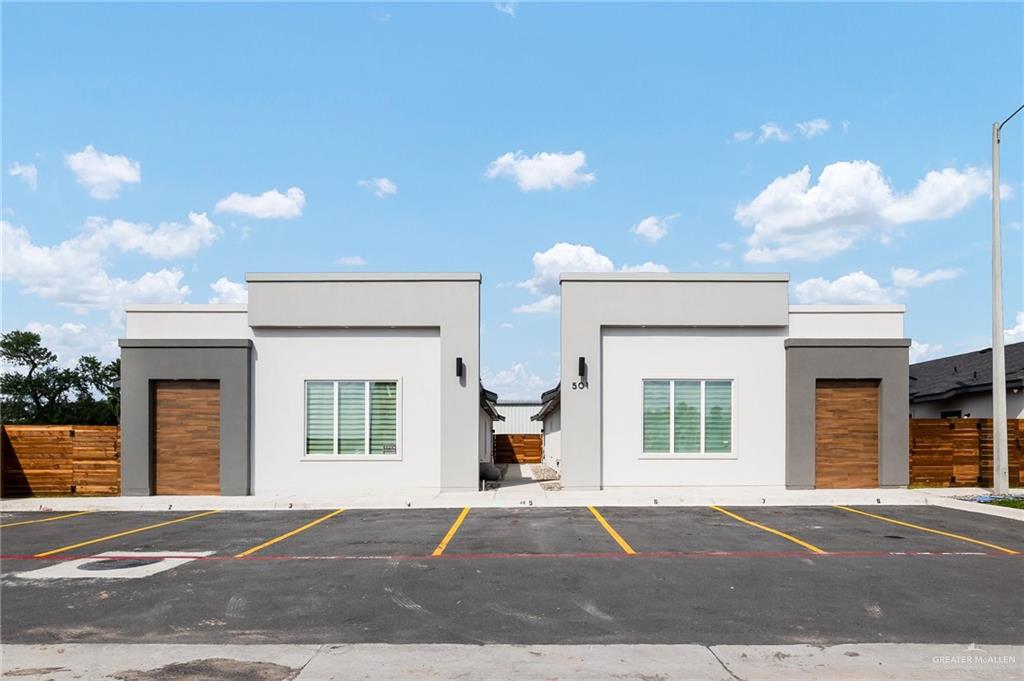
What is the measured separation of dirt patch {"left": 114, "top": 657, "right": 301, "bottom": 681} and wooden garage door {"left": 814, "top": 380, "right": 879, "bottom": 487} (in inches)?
645

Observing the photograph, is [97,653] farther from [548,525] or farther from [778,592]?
[548,525]

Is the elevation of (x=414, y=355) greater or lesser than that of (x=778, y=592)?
greater

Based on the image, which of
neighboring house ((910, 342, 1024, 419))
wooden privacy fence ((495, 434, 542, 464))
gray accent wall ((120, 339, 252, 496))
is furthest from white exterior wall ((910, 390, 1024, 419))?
gray accent wall ((120, 339, 252, 496))

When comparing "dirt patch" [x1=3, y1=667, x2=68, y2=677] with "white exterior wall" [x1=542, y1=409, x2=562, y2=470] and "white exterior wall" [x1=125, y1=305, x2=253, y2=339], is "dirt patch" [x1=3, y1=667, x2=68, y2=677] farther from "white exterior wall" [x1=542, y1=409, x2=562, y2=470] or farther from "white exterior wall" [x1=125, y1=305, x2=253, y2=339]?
"white exterior wall" [x1=542, y1=409, x2=562, y2=470]

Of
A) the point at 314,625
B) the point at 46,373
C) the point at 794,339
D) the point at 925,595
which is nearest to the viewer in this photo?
the point at 314,625

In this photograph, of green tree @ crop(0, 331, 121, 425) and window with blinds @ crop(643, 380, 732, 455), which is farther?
green tree @ crop(0, 331, 121, 425)

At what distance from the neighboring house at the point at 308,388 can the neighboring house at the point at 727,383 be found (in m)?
3.02

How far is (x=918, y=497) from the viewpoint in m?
18.2

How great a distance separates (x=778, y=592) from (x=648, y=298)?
1158 centimetres

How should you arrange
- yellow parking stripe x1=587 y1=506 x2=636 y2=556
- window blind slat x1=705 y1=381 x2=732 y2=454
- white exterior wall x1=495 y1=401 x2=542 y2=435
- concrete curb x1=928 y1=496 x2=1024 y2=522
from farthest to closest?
white exterior wall x1=495 y1=401 x2=542 y2=435, window blind slat x1=705 y1=381 x2=732 y2=454, concrete curb x1=928 y1=496 x2=1024 y2=522, yellow parking stripe x1=587 y1=506 x2=636 y2=556

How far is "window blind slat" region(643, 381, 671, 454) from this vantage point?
19.9 metres

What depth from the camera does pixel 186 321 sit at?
64.6 feet

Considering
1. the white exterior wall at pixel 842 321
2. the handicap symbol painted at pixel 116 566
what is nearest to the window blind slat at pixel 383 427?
the handicap symbol painted at pixel 116 566

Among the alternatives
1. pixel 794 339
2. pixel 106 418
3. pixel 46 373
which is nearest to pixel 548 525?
pixel 794 339
